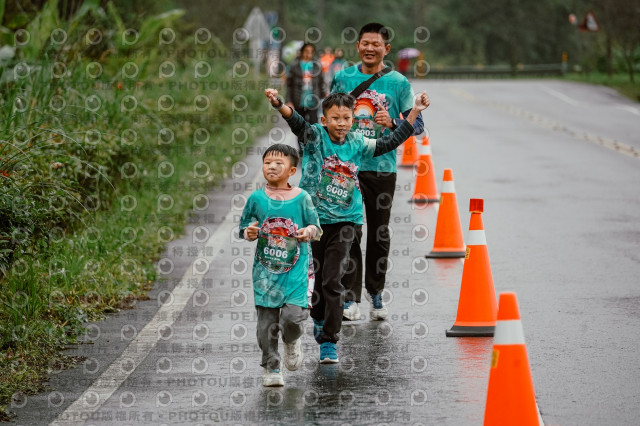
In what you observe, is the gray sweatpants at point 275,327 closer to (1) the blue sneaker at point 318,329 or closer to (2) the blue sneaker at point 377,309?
(1) the blue sneaker at point 318,329

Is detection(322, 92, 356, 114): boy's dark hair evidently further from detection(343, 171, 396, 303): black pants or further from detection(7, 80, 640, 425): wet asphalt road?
detection(7, 80, 640, 425): wet asphalt road

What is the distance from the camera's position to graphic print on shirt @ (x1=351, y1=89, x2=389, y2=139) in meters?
8.51

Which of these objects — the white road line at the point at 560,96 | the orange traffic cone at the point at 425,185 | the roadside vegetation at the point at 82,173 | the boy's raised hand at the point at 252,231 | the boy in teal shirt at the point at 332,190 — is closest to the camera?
the boy's raised hand at the point at 252,231

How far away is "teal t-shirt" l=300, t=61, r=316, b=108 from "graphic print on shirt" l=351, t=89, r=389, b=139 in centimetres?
1199

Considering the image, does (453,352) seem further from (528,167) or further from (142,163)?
(528,167)

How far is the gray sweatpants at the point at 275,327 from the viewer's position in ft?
22.4

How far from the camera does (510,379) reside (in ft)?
19.1

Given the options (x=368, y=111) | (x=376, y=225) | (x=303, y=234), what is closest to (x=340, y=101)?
(x=368, y=111)

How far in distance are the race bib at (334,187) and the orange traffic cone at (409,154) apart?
1211 cm

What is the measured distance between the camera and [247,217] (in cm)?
691

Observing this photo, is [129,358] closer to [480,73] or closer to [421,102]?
[421,102]

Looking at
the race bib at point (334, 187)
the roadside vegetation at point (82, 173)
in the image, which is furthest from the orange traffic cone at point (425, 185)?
the race bib at point (334, 187)

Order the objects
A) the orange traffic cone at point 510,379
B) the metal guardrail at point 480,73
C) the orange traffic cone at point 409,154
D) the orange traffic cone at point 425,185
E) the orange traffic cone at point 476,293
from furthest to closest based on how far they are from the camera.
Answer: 1. the metal guardrail at point 480,73
2. the orange traffic cone at point 409,154
3. the orange traffic cone at point 425,185
4. the orange traffic cone at point 476,293
5. the orange traffic cone at point 510,379

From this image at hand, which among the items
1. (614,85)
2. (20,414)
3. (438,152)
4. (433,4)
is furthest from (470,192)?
(433,4)
